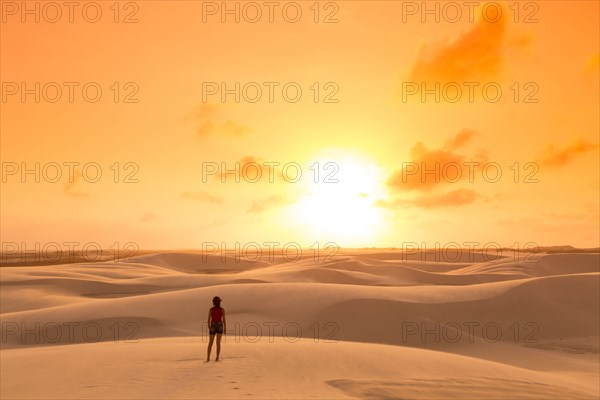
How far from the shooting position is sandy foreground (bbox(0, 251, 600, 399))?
1164 cm

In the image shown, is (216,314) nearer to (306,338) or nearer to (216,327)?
(216,327)

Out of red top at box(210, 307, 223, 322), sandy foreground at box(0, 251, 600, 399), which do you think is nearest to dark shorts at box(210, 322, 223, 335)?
red top at box(210, 307, 223, 322)

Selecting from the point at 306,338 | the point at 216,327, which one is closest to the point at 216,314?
the point at 216,327

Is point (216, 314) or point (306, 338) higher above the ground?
point (216, 314)

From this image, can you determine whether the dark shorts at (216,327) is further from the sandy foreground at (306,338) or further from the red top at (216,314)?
the sandy foreground at (306,338)

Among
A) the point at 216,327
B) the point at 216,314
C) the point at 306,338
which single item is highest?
the point at 216,314

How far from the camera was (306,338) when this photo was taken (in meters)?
20.8

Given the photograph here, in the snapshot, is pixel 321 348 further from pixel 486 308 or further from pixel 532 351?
pixel 486 308

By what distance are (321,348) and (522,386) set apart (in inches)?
190

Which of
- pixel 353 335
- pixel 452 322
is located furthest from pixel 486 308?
pixel 353 335

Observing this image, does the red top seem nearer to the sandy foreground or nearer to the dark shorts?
the dark shorts

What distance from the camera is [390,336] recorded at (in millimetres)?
24719

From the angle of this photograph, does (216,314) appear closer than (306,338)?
Yes

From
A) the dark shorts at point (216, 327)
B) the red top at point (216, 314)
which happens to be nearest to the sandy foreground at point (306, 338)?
the dark shorts at point (216, 327)
